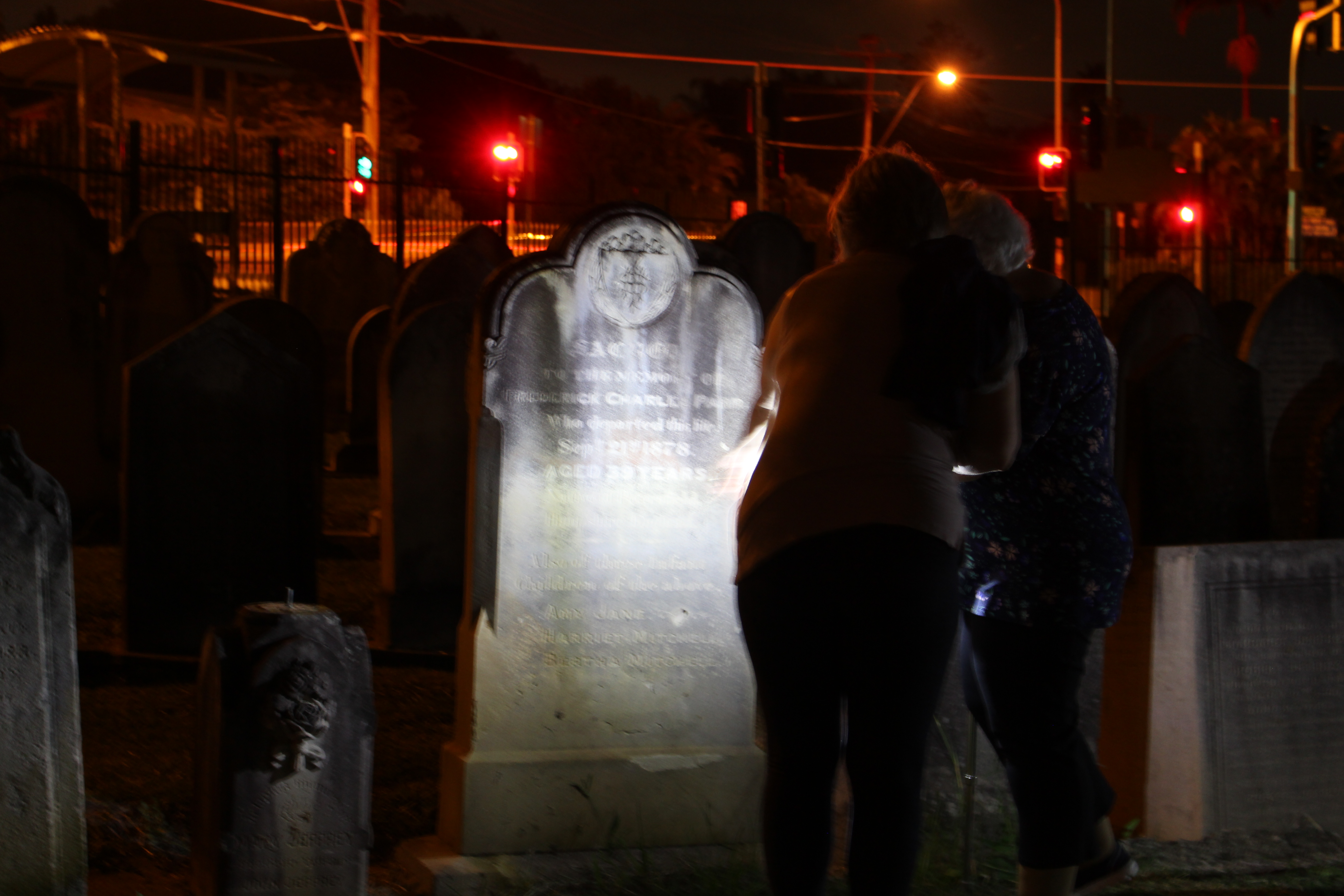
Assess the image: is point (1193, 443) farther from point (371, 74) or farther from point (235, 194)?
point (371, 74)

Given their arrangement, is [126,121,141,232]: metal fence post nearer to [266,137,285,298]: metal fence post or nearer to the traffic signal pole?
[266,137,285,298]: metal fence post

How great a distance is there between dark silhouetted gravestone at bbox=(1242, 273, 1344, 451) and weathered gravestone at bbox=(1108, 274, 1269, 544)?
70.8 inches

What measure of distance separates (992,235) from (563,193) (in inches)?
1221

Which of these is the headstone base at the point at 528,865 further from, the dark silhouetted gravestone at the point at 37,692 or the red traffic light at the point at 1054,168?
the red traffic light at the point at 1054,168

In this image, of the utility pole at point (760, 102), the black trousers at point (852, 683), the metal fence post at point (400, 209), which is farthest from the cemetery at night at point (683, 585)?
the utility pole at point (760, 102)

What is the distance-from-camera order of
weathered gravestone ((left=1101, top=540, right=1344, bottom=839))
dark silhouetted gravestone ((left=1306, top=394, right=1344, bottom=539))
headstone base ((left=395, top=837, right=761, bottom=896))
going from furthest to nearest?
1. dark silhouetted gravestone ((left=1306, top=394, right=1344, bottom=539))
2. weathered gravestone ((left=1101, top=540, right=1344, bottom=839))
3. headstone base ((left=395, top=837, right=761, bottom=896))

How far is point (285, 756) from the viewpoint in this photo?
3.20 m

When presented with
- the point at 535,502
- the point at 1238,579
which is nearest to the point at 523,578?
the point at 535,502

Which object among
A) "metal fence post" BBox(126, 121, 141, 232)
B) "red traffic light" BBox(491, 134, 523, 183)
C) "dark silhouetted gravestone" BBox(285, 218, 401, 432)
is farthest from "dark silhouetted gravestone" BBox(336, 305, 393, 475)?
"red traffic light" BBox(491, 134, 523, 183)

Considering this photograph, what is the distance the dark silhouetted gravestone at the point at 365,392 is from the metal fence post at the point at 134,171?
3.87 m

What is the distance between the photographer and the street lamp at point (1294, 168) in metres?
20.9

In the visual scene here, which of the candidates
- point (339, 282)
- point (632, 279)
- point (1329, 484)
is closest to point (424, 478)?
point (632, 279)

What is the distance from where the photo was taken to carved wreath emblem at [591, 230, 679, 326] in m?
3.91

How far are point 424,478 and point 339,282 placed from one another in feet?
24.3
